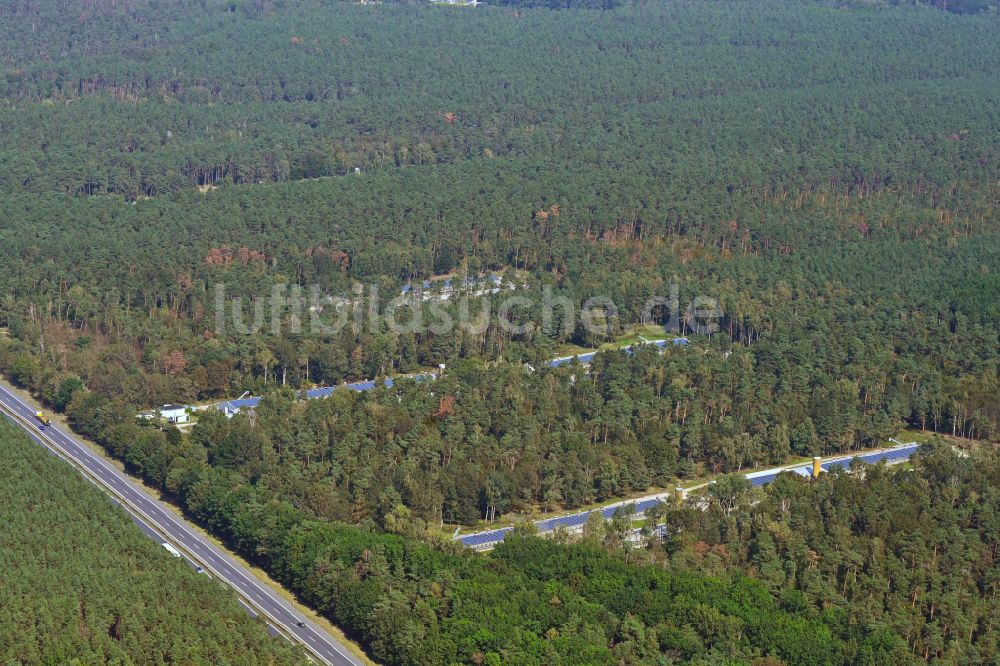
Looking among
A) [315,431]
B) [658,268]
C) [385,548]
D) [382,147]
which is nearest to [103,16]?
[382,147]

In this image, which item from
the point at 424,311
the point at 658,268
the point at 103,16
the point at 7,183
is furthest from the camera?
the point at 103,16

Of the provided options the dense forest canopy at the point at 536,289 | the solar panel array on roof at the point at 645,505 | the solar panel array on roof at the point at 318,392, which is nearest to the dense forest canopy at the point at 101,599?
the dense forest canopy at the point at 536,289

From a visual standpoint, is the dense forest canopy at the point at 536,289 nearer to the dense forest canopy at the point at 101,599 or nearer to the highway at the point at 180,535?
the highway at the point at 180,535

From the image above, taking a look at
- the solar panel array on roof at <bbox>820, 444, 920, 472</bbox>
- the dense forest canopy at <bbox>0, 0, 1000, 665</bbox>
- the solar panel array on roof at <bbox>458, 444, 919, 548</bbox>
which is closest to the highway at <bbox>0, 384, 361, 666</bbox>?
the dense forest canopy at <bbox>0, 0, 1000, 665</bbox>

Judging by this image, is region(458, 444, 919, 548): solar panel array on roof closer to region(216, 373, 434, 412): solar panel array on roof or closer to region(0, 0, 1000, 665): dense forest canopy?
region(0, 0, 1000, 665): dense forest canopy

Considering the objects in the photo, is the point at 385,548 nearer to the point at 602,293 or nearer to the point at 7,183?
the point at 602,293

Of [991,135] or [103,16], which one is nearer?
[991,135]

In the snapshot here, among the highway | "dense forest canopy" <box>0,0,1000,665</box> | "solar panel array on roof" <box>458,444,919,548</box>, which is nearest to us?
the highway
